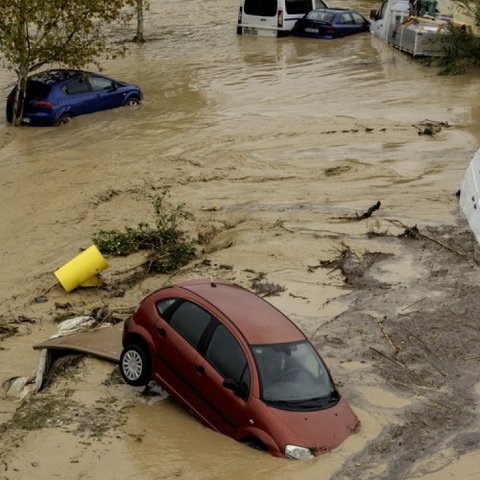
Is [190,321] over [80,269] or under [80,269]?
over

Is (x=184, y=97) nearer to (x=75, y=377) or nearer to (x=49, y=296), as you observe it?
(x=49, y=296)

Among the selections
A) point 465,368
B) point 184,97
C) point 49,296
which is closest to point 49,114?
point 184,97

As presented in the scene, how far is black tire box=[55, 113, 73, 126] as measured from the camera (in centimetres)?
2169

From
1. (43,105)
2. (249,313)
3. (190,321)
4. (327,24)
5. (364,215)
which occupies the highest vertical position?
(249,313)

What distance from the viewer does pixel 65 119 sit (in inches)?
859

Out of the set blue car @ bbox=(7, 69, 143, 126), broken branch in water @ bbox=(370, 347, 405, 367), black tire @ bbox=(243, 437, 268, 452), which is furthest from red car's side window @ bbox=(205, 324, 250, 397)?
blue car @ bbox=(7, 69, 143, 126)

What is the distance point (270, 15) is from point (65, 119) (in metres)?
11.6

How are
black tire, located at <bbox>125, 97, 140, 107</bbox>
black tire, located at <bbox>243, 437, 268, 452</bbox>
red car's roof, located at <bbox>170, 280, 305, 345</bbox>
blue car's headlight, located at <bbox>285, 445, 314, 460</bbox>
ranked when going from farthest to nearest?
1. black tire, located at <bbox>125, 97, 140, 107</bbox>
2. red car's roof, located at <bbox>170, 280, 305, 345</bbox>
3. black tire, located at <bbox>243, 437, 268, 452</bbox>
4. blue car's headlight, located at <bbox>285, 445, 314, 460</bbox>

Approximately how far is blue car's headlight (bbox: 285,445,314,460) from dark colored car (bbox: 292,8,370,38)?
78.4ft

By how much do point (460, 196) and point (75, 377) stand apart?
26.2 ft

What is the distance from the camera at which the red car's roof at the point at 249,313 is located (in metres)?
9.38

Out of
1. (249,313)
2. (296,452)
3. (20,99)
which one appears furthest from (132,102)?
(296,452)

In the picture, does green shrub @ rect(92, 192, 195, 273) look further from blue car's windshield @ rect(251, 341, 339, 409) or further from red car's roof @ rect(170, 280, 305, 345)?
blue car's windshield @ rect(251, 341, 339, 409)

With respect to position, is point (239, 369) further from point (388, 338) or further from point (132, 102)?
point (132, 102)
